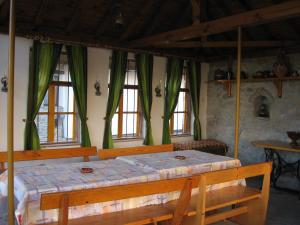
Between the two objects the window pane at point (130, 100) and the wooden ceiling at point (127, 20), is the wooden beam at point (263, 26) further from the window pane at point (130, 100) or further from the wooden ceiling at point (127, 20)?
the window pane at point (130, 100)

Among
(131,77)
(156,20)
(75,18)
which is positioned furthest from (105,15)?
(131,77)

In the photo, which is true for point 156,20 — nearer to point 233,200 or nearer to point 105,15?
point 105,15

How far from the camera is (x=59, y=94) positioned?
5.90m

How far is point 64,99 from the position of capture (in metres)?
5.96

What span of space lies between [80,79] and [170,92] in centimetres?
213

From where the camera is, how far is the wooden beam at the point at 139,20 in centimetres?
598

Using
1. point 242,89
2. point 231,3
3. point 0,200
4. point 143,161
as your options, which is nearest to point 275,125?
point 242,89

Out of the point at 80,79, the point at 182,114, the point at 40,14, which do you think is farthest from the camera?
the point at 182,114

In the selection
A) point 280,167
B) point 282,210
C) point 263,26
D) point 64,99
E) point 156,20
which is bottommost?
point 282,210

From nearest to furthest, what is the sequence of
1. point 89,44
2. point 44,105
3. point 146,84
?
point 44,105 → point 89,44 → point 146,84

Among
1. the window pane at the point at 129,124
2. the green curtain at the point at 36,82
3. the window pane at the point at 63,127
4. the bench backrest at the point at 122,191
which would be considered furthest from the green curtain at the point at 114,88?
the bench backrest at the point at 122,191

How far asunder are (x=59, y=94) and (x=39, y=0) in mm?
1616

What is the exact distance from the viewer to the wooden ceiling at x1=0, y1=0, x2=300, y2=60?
17.5ft

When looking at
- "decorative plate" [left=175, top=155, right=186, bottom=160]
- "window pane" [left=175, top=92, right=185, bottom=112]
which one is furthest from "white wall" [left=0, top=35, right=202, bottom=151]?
"decorative plate" [left=175, top=155, right=186, bottom=160]
